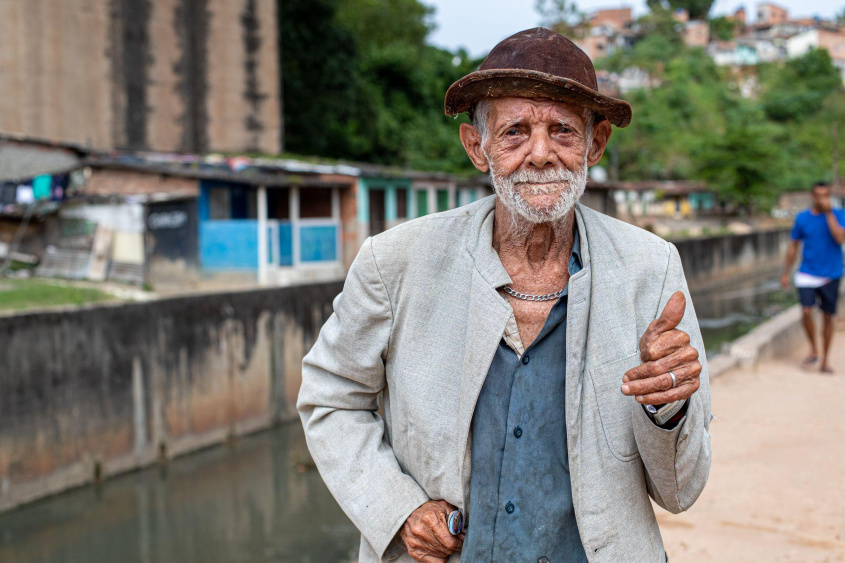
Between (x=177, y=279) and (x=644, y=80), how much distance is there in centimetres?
5489

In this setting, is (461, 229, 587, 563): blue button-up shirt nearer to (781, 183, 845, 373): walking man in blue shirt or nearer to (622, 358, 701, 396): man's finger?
(622, 358, 701, 396): man's finger

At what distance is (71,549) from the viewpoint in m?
8.70

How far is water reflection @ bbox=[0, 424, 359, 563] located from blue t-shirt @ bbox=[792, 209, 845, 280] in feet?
17.2

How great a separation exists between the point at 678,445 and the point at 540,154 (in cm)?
69

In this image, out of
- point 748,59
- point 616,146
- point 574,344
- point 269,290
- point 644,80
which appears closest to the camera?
point 574,344

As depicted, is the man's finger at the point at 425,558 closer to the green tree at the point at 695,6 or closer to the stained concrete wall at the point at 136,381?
the stained concrete wall at the point at 136,381

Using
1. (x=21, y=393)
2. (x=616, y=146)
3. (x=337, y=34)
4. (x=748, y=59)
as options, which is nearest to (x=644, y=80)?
(x=616, y=146)

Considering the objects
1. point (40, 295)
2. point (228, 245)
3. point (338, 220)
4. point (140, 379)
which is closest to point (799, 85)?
point (338, 220)

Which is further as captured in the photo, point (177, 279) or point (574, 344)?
point (177, 279)

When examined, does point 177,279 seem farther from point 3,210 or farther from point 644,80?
point 644,80

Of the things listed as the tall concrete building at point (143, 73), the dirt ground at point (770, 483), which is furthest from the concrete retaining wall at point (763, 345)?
the tall concrete building at point (143, 73)

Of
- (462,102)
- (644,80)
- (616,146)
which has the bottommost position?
(462,102)

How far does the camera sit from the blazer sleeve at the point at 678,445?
62.9 inches

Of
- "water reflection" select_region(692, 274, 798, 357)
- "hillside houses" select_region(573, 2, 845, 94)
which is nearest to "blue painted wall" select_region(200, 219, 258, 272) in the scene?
"water reflection" select_region(692, 274, 798, 357)
